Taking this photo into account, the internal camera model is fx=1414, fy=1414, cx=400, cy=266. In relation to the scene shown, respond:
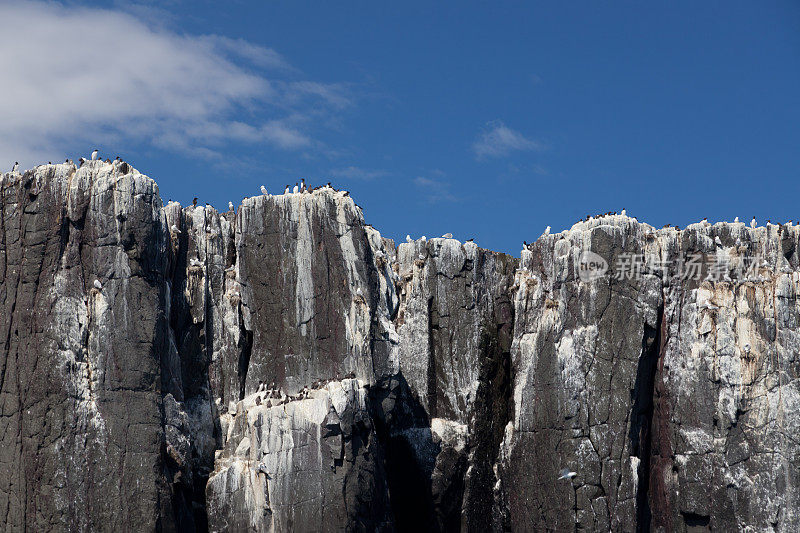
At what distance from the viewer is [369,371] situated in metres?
58.9

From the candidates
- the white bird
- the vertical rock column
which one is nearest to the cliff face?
the vertical rock column

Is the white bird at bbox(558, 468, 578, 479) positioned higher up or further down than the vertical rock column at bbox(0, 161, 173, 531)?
further down

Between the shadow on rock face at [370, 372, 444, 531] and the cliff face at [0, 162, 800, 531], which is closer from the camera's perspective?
the cliff face at [0, 162, 800, 531]

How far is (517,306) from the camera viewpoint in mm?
62812

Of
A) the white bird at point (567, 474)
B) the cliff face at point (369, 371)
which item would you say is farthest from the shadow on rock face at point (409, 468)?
the white bird at point (567, 474)

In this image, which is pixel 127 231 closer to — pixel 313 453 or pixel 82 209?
pixel 82 209

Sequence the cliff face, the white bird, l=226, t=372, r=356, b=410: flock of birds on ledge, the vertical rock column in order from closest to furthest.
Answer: the vertical rock column, the cliff face, l=226, t=372, r=356, b=410: flock of birds on ledge, the white bird

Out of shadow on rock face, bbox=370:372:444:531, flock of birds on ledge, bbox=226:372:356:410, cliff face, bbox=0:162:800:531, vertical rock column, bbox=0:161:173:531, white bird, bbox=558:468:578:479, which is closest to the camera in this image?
vertical rock column, bbox=0:161:173:531

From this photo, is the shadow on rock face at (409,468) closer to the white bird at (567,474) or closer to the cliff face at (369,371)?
the cliff face at (369,371)

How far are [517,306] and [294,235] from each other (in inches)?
411

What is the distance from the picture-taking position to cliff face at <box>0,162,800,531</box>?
55.1m

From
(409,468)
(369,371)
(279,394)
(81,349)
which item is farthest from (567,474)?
(81,349)

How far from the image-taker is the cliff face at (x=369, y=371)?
5509 centimetres

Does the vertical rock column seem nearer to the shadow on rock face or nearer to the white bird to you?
the shadow on rock face
